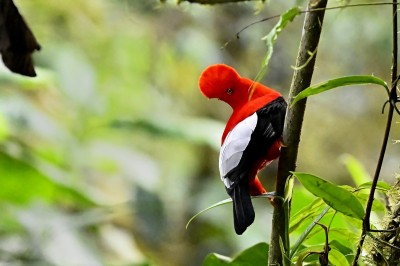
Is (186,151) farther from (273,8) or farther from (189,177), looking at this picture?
(273,8)

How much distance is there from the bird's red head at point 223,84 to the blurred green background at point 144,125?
1050 mm

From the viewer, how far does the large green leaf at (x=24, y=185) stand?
1675mm

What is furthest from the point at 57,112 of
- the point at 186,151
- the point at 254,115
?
the point at 254,115

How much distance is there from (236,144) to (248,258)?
0.16m

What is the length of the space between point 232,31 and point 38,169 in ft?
4.50

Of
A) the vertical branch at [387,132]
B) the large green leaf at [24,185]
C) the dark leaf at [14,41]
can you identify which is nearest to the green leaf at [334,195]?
the vertical branch at [387,132]

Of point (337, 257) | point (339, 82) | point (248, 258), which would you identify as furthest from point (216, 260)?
point (339, 82)

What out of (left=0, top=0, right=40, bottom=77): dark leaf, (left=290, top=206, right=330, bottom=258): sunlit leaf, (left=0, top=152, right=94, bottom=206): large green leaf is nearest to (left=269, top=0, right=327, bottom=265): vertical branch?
(left=290, top=206, right=330, bottom=258): sunlit leaf

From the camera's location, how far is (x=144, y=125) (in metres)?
1.93

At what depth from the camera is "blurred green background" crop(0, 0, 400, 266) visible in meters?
1.84

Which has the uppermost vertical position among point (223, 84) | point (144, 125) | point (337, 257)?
point (144, 125)

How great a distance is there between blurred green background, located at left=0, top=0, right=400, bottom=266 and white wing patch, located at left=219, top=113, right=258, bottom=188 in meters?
1.09

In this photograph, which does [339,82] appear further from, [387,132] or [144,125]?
[144,125]

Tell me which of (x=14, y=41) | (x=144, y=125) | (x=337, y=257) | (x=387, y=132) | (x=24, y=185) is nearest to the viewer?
(x=387, y=132)
